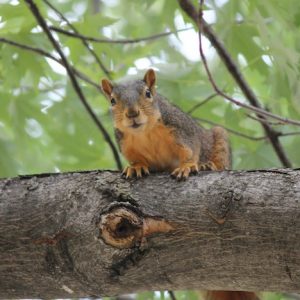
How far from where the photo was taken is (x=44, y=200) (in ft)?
8.67

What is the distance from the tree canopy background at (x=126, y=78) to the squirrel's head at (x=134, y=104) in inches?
16.1

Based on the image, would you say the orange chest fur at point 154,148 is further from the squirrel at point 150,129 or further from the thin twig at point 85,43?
the thin twig at point 85,43

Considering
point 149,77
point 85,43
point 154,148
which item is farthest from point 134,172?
point 85,43

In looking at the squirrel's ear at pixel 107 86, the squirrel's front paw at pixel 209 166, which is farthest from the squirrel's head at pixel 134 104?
the squirrel's front paw at pixel 209 166

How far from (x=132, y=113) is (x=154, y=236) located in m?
1.03

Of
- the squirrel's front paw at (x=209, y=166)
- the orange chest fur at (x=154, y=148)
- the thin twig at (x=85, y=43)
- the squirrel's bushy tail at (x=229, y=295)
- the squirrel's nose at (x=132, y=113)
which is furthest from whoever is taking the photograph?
the thin twig at (x=85, y=43)

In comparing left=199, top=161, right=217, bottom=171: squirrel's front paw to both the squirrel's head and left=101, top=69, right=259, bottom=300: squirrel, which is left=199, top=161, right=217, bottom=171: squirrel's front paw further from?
the squirrel's head

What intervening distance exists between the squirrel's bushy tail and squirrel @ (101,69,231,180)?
0.64 m

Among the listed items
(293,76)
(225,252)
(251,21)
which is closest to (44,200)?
(225,252)

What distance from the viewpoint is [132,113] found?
328 centimetres

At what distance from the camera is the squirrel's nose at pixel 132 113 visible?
328 cm

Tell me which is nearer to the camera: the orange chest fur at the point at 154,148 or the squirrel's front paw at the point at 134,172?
the squirrel's front paw at the point at 134,172

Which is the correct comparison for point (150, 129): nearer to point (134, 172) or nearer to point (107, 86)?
point (107, 86)

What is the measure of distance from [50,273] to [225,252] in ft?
2.20
